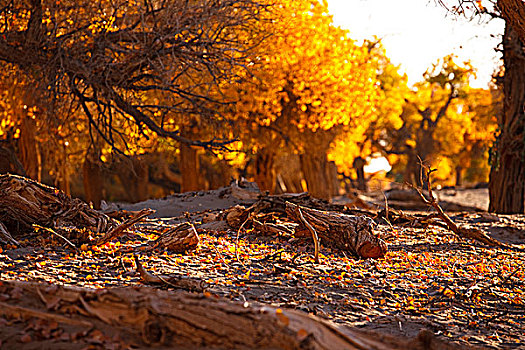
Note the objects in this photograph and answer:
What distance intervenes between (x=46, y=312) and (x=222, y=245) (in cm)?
307

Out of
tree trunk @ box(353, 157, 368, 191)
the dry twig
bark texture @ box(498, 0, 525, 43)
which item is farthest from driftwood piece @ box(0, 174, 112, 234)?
tree trunk @ box(353, 157, 368, 191)

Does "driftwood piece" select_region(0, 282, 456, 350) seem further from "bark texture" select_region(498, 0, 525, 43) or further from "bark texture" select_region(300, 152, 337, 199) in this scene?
"bark texture" select_region(300, 152, 337, 199)

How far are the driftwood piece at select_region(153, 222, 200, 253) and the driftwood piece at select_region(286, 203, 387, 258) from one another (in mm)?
1332

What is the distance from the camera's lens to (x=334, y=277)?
5020mm

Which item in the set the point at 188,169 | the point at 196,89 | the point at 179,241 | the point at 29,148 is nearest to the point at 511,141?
the point at 196,89

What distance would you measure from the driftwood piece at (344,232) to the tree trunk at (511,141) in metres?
6.89

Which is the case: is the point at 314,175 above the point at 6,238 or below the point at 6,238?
above

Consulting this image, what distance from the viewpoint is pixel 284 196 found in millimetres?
7922

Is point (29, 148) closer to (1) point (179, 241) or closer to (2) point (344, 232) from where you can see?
(1) point (179, 241)

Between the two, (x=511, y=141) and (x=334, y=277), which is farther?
(x=511, y=141)

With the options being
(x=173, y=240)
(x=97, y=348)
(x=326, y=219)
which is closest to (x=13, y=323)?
(x=97, y=348)

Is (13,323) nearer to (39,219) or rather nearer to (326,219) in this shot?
(39,219)

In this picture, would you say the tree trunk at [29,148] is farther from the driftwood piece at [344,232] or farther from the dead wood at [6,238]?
the driftwood piece at [344,232]

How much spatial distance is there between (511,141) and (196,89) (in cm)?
681
